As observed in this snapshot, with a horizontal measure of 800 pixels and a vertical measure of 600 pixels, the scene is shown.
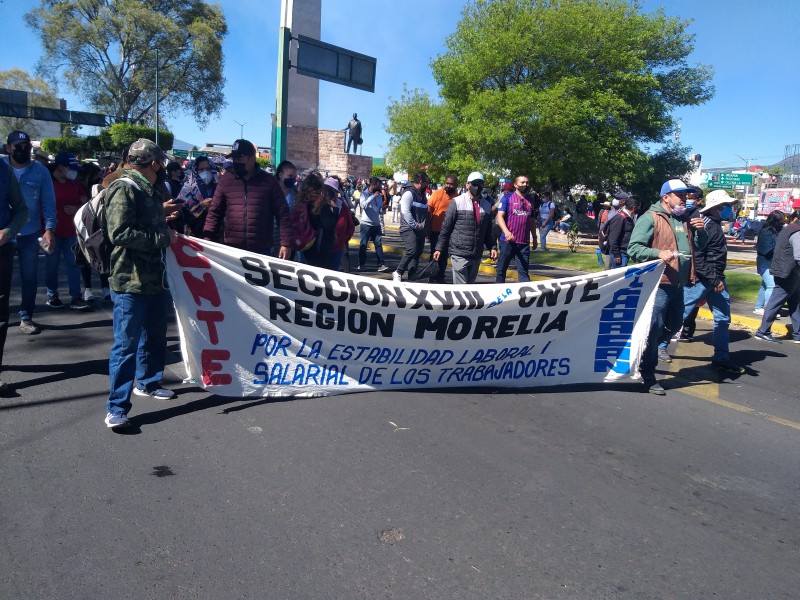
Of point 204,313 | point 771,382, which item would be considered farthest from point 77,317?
point 771,382

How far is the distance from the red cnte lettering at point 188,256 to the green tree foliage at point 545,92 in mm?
16013

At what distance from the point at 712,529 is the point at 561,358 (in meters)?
2.32

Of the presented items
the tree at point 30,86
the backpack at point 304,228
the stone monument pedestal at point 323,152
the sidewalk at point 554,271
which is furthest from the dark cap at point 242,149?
the tree at point 30,86

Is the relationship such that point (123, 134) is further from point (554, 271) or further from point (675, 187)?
point (675, 187)

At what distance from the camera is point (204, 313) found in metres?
4.65

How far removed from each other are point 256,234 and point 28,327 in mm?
2765

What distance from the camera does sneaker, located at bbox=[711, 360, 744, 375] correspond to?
6.48 m

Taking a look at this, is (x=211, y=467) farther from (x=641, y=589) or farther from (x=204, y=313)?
(x=641, y=589)

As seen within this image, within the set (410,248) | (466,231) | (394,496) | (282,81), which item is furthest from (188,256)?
(282,81)

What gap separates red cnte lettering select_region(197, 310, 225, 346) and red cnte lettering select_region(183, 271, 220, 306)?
3.5 inches

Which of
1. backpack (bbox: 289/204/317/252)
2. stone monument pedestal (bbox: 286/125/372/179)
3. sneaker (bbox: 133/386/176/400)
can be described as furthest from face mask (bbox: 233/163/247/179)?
stone monument pedestal (bbox: 286/125/372/179)

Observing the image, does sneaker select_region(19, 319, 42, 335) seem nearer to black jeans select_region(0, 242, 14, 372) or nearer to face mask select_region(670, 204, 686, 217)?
black jeans select_region(0, 242, 14, 372)

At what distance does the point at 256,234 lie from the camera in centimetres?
565

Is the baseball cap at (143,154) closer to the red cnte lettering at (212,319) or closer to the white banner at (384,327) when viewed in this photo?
the white banner at (384,327)
